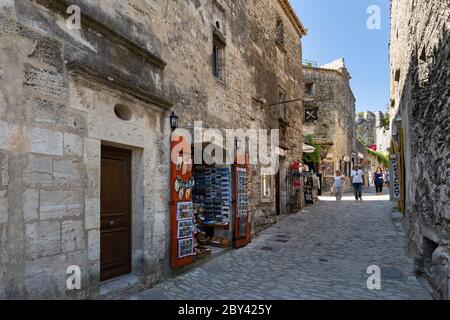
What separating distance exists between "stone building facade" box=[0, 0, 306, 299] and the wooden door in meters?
0.06

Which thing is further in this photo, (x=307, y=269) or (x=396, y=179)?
(x=396, y=179)

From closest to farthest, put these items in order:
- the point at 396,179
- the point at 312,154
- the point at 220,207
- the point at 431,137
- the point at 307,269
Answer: the point at 431,137 → the point at 307,269 → the point at 220,207 → the point at 396,179 → the point at 312,154

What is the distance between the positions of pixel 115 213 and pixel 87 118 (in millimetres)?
1309

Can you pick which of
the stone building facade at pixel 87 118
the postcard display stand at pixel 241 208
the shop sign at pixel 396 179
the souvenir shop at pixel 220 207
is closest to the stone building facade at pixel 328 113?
the shop sign at pixel 396 179

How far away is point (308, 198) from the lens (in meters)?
13.4

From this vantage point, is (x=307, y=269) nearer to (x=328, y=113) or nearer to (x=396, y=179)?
(x=396, y=179)

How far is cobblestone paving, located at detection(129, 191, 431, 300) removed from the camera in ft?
12.9

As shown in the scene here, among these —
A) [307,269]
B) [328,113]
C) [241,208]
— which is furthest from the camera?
[328,113]

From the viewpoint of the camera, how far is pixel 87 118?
3500mm

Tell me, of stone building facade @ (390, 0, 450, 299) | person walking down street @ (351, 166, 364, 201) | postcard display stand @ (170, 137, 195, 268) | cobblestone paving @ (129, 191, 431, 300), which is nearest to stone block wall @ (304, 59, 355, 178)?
person walking down street @ (351, 166, 364, 201)

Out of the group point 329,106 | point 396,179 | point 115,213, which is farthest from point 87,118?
point 329,106

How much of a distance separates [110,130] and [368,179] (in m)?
26.9

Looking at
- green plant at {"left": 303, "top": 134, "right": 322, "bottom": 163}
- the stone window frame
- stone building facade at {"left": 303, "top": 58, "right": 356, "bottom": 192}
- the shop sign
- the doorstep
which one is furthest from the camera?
stone building facade at {"left": 303, "top": 58, "right": 356, "bottom": 192}

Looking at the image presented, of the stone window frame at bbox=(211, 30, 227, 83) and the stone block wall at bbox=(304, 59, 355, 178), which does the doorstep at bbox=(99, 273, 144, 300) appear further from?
the stone block wall at bbox=(304, 59, 355, 178)
